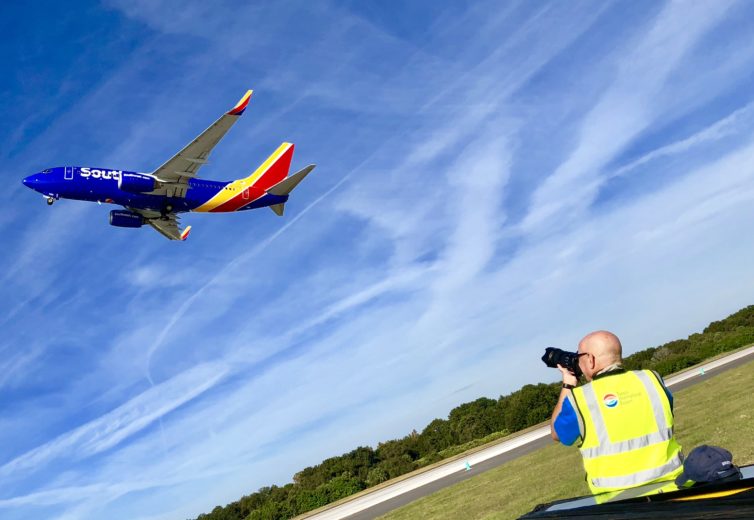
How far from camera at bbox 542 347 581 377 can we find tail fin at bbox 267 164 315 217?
31609 mm

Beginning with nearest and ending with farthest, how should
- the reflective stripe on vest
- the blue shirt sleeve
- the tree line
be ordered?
1. the reflective stripe on vest
2. the blue shirt sleeve
3. the tree line

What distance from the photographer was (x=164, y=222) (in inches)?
1481

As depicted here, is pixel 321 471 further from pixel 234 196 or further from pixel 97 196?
pixel 97 196

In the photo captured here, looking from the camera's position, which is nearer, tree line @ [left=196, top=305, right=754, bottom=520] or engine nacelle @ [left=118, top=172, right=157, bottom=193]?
engine nacelle @ [left=118, top=172, right=157, bottom=193]

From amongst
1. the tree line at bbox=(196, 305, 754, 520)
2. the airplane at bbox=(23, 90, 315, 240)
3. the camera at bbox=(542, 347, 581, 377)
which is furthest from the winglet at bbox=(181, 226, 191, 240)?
the camera at bbox=(542, 347, 581, 377)

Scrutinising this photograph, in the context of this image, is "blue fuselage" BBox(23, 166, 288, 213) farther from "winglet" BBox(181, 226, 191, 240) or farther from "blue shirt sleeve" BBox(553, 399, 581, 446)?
"blue shirt sleeve" BBox(553, 399, 581, 446)

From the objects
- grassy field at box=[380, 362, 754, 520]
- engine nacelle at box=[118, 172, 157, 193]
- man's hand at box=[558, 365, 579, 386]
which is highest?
engine nacelle at box=[118, 172, 157, 193]

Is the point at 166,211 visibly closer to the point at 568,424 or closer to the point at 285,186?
the point at 285,186

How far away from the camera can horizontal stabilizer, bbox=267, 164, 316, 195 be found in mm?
36184

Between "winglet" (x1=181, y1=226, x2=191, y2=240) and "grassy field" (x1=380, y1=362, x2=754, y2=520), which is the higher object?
"winglet" (x1=181, y1=226, x2=191, y2=240)

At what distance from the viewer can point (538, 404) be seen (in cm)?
4559

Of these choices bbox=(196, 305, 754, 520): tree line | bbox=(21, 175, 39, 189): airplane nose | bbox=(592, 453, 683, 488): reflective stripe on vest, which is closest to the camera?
bbox=(592, 453, 683, 488): reflective stripe on vest

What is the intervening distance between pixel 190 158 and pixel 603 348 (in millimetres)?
31581

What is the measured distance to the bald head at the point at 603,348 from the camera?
14.9 feet
